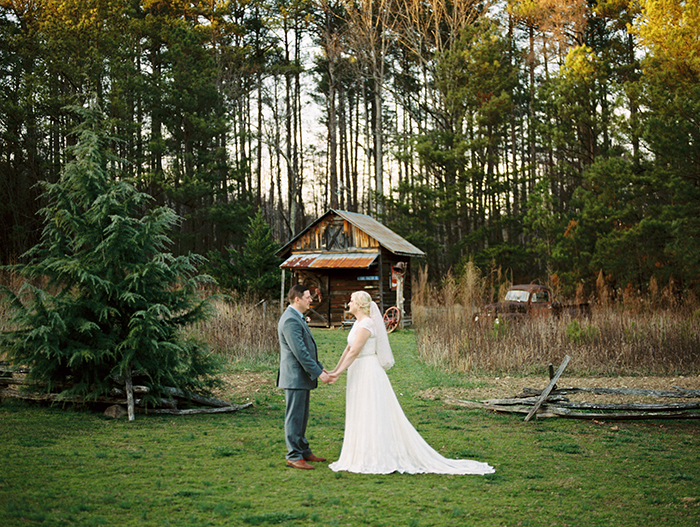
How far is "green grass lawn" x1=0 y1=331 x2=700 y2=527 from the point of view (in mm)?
4648

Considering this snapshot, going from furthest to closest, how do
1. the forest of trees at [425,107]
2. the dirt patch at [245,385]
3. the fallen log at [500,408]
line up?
the forest of trees at [425,107] → the dirt patch at [245,385] → the fallen log at [500,408]

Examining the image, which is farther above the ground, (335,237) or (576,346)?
(335,237)

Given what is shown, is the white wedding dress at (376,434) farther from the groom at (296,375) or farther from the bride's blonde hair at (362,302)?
the groom at (296,375)

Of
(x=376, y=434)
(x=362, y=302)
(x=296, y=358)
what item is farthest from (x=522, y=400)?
(x=296, y=358)

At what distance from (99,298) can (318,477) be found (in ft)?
14.2

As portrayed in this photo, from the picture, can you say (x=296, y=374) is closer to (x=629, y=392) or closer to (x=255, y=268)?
(x=629, y=392)

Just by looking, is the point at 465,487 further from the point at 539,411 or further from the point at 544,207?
the point at 544,207

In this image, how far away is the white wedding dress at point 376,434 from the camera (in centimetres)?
587

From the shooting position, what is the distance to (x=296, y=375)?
5.98 m

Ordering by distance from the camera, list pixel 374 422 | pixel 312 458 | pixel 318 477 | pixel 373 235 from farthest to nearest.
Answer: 1. pixel 373 235
2. pixel 312 458
3. pixel 374 422
4. pixel 318 477

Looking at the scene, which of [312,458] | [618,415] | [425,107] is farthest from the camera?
[425,107]

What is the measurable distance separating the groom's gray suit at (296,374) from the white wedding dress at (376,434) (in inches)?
15.1

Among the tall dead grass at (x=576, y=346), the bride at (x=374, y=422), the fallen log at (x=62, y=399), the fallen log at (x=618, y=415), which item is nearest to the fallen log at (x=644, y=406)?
the fallen log at (x=618, y=415)

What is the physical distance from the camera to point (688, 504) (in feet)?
16.6
